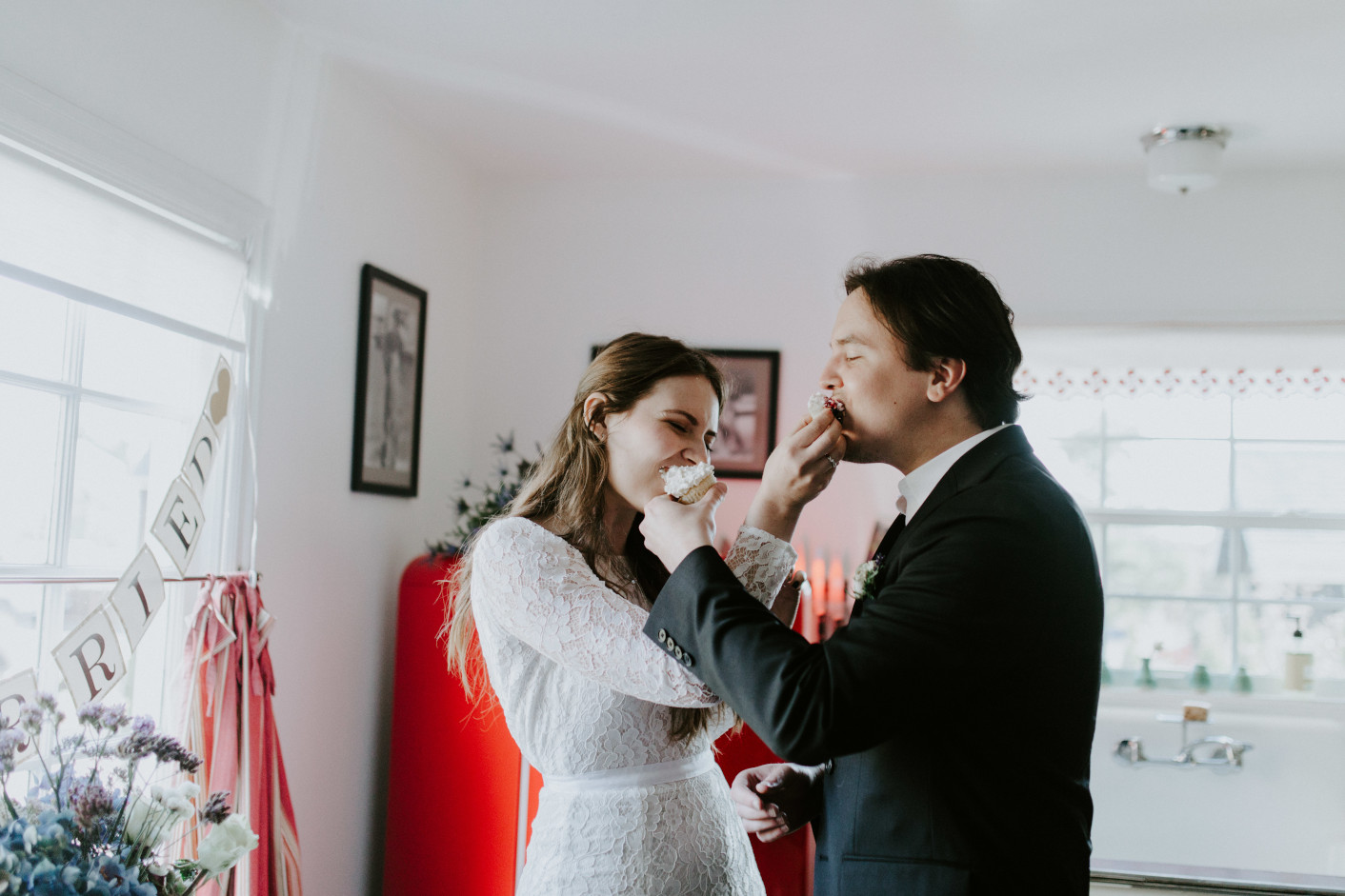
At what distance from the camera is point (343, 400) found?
3277mm

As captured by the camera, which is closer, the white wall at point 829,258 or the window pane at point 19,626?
the window pane at point 19,626

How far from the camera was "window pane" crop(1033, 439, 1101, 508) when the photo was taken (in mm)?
4355

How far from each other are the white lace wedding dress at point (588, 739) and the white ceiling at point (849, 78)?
179cm

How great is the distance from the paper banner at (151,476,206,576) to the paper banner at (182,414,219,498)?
0.03 metres

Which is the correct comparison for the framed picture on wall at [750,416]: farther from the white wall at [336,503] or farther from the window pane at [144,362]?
the window pane at [144,362]

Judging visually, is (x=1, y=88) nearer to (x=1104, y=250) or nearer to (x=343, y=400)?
(x=343, y=400)

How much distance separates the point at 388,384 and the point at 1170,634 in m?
3.18

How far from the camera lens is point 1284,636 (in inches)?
165

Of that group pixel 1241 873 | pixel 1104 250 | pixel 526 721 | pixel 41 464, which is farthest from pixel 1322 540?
pixel 41 464

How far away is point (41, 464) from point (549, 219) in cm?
241

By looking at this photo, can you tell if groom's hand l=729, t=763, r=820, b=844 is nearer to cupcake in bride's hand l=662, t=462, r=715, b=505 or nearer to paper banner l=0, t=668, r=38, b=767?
cupcake in bride's hand l=662, t=462, r=715, b=505

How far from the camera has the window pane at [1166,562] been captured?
4262 mm

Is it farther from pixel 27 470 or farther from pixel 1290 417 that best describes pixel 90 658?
pixel 1290 417

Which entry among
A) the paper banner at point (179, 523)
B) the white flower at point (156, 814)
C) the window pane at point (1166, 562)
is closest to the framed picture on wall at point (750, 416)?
the window pane at point (1166, 562)
